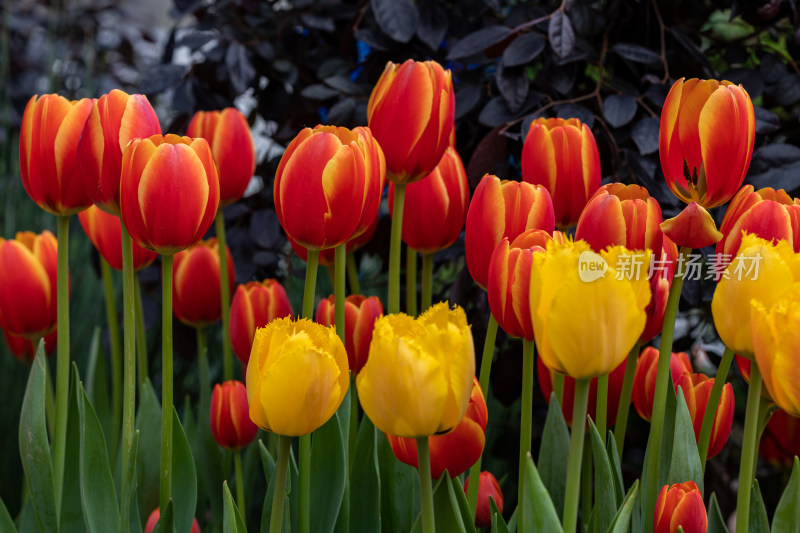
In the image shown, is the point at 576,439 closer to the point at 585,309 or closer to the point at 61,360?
the point at 585,309

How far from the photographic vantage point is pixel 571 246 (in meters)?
0.45

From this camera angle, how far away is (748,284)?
0.45 metres

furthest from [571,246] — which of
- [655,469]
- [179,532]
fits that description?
[179,532]

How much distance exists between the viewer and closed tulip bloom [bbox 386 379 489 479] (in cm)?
57

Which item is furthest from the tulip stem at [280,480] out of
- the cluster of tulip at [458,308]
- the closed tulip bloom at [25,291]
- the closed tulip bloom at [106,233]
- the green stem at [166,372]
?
the closed tulip bloom at [25,291]

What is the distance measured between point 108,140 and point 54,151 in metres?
0.10

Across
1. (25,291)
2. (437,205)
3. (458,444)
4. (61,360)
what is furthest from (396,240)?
(25,291)

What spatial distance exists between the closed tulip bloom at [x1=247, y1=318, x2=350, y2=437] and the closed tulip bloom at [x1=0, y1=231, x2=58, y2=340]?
56 cm

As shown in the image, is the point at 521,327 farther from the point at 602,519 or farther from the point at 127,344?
the point at 127,344

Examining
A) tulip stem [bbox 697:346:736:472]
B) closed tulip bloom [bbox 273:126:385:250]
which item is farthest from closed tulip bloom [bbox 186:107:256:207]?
tulip stem [bbox 697:346:736:472]

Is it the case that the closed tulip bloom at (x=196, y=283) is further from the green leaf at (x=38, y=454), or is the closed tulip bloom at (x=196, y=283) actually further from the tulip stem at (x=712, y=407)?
the tulip stem at (x=712, y=407)

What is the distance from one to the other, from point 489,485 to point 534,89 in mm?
561

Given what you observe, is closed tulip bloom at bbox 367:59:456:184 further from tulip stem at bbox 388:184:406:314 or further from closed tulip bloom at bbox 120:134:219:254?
closed tulip bloom at bbox 120:134:219:254

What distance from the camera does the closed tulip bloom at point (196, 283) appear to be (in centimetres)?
95
